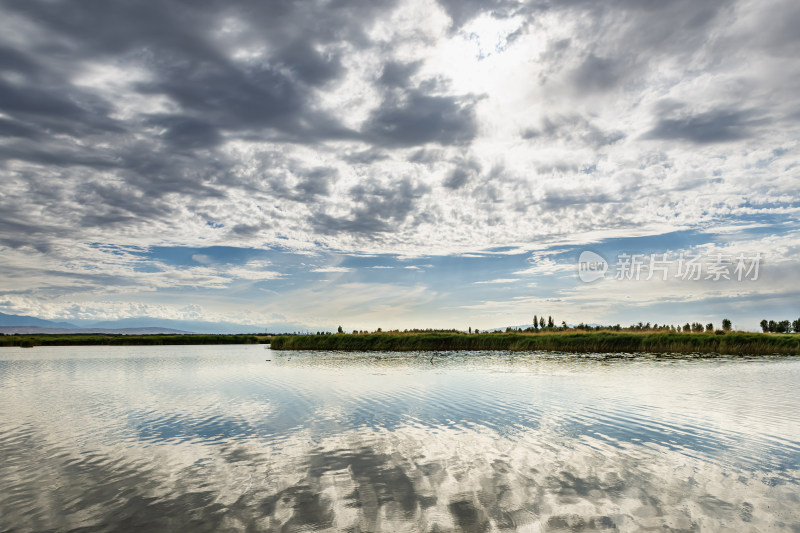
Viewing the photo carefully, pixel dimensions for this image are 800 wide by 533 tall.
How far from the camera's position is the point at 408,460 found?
11.1 metres

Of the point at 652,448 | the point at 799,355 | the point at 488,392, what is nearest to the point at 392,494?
the point at 652,448

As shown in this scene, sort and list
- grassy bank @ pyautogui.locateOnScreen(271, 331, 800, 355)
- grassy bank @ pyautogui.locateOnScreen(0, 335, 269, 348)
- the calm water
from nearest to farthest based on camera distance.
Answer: the calm water → grassy bank @ pyautogui.locateOnScreen(271, 331, 800, 355) → grassy bank @ pyautogui.locateOnScreen(0, 335, 269, 348)

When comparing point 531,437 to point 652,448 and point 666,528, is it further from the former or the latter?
point 666,528

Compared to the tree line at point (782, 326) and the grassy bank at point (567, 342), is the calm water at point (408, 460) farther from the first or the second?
the tree line at point (782, 326)

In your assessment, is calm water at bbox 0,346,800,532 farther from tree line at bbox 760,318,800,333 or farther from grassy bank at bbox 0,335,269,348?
grassy bank at bbox 0,335,269,348

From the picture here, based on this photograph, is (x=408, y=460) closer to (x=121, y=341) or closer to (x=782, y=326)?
(x=782, y=326)

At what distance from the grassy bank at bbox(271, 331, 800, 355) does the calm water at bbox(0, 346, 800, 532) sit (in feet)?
106

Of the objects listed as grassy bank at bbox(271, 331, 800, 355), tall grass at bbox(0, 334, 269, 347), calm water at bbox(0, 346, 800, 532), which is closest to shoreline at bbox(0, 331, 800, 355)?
grassy bank at bbox(271, 331, 800, 355)

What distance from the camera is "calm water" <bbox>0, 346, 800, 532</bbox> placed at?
25.3 ft

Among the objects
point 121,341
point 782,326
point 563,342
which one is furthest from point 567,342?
point 121,341

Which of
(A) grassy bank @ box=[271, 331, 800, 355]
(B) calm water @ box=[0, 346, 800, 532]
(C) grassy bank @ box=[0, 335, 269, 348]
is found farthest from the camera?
(C) grassy bank @ box=[0, 335, 269, 348]

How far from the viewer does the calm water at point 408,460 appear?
25.3ft

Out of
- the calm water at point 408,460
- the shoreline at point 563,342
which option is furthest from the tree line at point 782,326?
the calm water at point 408,460

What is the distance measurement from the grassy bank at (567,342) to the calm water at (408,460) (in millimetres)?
32308
